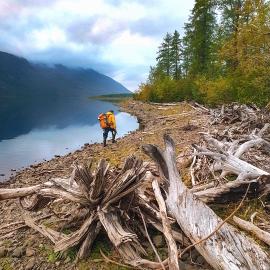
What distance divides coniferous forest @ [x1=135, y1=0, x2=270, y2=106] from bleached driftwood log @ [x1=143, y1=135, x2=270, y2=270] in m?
14.3

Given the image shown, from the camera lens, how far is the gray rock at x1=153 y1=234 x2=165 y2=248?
528cm

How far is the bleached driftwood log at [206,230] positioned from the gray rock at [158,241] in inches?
18.2

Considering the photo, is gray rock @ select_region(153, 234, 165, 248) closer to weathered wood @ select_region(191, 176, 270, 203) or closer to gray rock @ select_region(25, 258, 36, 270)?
weathered wood @ select_region(191, 176, 270, 203)

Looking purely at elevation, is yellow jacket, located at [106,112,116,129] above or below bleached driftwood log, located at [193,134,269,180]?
below

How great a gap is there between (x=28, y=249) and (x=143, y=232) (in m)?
1.99

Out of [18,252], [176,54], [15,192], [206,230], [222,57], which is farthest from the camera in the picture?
[176,54]

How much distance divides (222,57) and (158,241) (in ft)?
62.2

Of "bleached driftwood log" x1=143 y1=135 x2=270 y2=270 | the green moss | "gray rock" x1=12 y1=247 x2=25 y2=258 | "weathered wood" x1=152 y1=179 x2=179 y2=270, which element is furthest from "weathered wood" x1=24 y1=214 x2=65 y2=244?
"bleached driftwood log" x1=143 y1=135 x2=270 y2=270

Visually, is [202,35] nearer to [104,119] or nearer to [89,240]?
[104,119]

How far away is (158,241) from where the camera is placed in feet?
17.5

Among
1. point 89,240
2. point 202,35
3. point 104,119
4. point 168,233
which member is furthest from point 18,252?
point 202,35

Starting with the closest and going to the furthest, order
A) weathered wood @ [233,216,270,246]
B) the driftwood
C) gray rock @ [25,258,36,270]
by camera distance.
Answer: the driftwood
weathered wood @ [233,216,270,246]
gray rock @ [25,258,36,270]

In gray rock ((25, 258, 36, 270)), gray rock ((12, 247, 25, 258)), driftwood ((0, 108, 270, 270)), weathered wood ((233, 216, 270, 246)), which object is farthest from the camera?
gray rock ((12, 247, 25, 258))

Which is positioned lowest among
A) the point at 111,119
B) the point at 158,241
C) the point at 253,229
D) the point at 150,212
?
the point at 111,119
